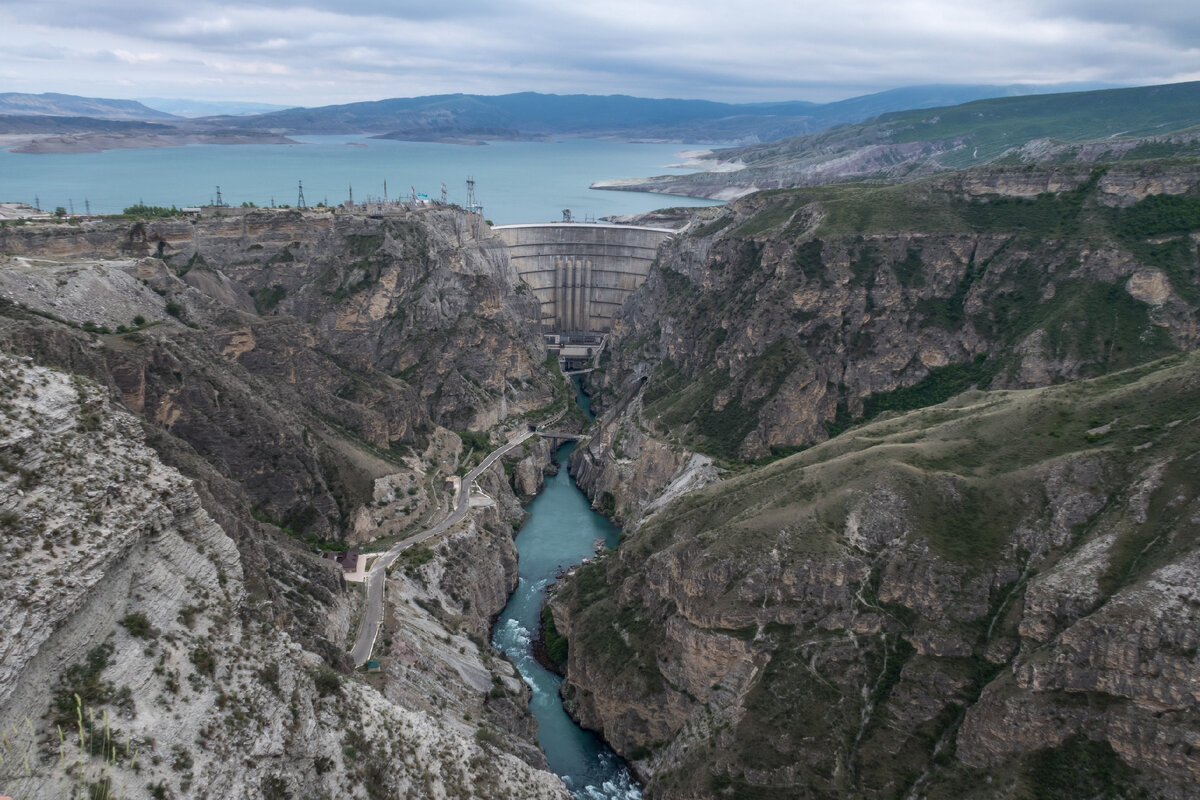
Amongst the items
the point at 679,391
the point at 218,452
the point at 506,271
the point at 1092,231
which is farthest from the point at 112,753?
the point at 506,271

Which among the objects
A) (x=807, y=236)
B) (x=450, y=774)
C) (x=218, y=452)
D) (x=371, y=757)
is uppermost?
(x=807, y=236)

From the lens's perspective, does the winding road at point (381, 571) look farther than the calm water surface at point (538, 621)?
No

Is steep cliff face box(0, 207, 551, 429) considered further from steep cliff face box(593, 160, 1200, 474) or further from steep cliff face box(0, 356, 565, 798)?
steep cliff face box(0, 356, 565, 798)

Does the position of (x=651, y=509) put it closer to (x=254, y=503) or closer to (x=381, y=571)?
(x=381, y=571)

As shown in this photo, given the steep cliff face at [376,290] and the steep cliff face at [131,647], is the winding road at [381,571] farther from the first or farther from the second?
the steep cliff face at [131,647]

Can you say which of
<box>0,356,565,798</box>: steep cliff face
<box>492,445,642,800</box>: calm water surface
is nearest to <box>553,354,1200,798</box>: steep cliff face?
<box>492,445,642,800</box>: calm water surface

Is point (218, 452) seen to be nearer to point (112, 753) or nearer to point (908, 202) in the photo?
point (112, 753)

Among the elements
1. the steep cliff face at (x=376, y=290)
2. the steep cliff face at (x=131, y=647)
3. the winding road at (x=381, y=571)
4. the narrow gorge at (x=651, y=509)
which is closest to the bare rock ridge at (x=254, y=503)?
the steep cliff face at (x=131, y=647)
